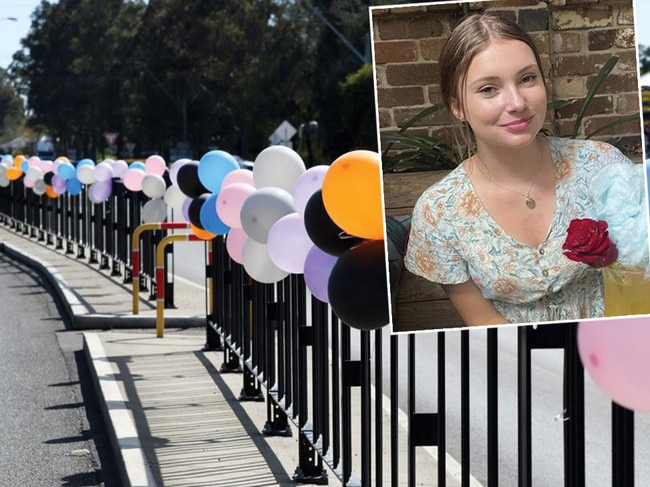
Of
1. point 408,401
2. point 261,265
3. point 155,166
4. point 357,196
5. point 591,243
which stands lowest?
point 408,401

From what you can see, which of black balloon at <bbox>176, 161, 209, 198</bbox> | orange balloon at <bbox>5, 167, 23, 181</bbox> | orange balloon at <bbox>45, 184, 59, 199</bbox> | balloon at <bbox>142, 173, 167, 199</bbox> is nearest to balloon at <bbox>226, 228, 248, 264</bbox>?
black balloon at <bbox>176, 161, 209, 198</bbox>

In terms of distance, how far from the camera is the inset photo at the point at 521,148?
2.24 meters

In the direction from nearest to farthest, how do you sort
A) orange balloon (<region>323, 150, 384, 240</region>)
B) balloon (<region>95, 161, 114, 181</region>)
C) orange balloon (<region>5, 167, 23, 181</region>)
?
orange balloon (<region>323, 150, 384, 240</region>), balloon (<region>95, 161, 114, 181</region>), orange balloon (<region>5, 167, 23, 181</region>)

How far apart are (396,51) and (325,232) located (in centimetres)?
218

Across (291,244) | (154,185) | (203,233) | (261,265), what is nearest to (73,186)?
(154,185)

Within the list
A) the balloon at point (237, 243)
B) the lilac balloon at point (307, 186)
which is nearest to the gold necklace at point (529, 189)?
the lilac balloon at point (307, 186)

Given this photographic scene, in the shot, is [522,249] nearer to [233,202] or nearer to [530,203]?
[530,203]

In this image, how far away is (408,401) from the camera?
4.34 meters

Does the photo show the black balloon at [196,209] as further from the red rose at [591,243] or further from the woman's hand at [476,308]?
the red rose at [591,243]

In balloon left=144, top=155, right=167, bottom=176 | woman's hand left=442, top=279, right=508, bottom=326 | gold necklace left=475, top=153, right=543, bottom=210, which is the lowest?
woman's hand left=442, top=279, right=508, bottom=326

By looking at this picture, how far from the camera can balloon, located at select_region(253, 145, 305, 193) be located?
7031mm

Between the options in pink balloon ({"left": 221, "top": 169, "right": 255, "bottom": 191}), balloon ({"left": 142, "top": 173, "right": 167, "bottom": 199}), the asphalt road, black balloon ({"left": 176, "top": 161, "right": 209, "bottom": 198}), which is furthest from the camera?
balloon ({"left": 142, "top": 173, "right": 167, "bottom": 199})

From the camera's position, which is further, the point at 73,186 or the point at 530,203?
the point at 73,186

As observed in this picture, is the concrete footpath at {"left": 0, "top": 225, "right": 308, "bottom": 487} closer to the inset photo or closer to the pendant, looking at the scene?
the inset photo
